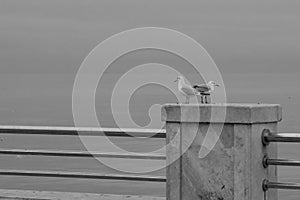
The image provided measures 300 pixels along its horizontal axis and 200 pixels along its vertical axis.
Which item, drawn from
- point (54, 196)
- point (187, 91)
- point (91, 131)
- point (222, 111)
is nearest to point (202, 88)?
point (187, 91)

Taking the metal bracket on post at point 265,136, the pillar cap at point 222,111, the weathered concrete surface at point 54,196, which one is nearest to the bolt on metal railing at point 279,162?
the metal bracket on post at point 265,136

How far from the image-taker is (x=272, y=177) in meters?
10.3

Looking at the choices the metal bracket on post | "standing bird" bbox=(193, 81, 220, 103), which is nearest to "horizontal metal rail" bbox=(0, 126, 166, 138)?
"standing bird" bbox=(193, 81, 220, 103)

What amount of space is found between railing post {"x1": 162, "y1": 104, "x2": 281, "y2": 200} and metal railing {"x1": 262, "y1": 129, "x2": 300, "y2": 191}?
0.22ft

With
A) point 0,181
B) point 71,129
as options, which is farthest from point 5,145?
point 71,129

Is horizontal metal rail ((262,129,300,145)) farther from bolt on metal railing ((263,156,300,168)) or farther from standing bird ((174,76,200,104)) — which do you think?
standing bird ((174,76,200,104))

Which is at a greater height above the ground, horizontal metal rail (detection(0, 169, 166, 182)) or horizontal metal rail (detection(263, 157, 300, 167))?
horizontal metal rail (detection(263, 157, 300, 167))

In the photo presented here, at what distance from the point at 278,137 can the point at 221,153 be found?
0.70 m

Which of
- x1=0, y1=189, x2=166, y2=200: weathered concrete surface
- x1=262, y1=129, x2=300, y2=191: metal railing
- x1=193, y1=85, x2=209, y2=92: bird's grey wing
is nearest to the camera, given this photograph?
x1=262, y1=129, x2=300, y2=191: metal railing

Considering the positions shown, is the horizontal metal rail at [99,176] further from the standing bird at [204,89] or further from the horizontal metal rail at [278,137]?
the horizontal metal rail at [278,137]

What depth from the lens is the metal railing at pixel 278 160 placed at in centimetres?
979

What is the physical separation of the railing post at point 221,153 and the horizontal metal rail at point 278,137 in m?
0.07

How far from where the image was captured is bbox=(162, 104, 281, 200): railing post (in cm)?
969

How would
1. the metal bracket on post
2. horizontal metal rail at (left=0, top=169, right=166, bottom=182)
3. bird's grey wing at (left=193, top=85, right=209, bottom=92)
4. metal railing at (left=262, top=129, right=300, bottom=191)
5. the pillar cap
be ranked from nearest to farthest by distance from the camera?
the pillar cap → metal railing at (left=262, top=129, right=300, bottom=191) → the metal bracket on post → horizontal metal rail at (left=0, top=169, right=166, bottom=182) → bird's grey wing at (left=193, top=85, right=209, bottom=92)
